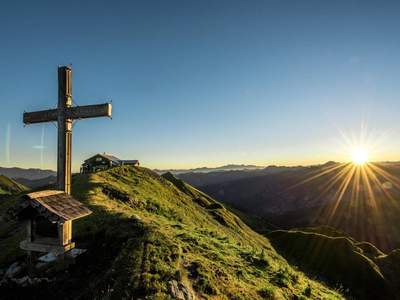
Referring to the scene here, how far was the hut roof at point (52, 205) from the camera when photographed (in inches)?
440

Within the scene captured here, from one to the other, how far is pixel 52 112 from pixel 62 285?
726 centimetres

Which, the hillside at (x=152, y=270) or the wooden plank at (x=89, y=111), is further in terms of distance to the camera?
the wooden plank at (x=89, y=111)

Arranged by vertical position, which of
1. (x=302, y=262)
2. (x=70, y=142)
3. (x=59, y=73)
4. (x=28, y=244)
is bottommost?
(x=302, y=262)

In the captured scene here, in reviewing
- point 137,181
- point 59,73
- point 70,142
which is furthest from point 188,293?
point 137,181

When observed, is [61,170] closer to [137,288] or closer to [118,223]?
[118,223]

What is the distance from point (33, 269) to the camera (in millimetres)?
12234

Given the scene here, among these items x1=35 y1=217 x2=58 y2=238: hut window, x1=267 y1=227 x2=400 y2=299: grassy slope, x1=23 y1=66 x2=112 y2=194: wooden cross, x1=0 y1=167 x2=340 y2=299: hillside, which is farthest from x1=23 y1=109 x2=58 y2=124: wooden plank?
x1=267 y1=227 x2=400 y2=299: grassy slope

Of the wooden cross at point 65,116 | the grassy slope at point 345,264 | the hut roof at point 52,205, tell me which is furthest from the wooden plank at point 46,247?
the grassy slope at point 345,264

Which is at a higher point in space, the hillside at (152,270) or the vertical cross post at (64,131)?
the vertical cross post at (64,131)

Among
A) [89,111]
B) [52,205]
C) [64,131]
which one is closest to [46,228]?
[52,205]

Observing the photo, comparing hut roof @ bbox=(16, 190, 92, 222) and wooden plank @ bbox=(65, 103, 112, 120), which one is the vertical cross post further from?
hut roof @ bbox=(16, 190, 92, 222)

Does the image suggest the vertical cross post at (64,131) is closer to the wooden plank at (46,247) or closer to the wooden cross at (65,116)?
the wooden cross at (65,116)

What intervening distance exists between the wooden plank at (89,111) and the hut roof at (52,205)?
3364 mm

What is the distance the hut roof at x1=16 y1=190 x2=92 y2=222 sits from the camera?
11.2 meters
